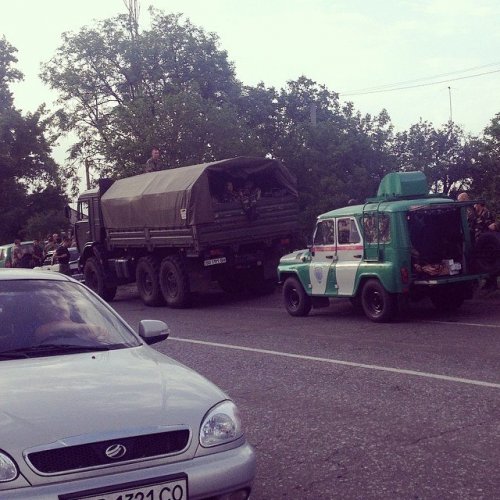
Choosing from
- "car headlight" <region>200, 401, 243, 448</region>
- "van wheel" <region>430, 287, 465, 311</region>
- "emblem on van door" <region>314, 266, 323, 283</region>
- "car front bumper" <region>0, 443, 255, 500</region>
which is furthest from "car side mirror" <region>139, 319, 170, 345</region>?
"van wheel" <region>430, 287, 465, 311</region>

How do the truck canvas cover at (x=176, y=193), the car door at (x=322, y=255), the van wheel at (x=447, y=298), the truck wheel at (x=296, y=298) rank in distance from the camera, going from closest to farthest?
1. the van wheel at (x=447, y=298)
2. the car door at (x=322, y=255)
3. the truck wheel at (x=296, y=298)
4. the truck canvas cover at (x=176, y=193)

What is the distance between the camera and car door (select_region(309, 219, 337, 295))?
13.9 meters

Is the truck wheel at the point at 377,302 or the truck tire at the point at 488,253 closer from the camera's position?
the truck wheel at the point at 377,302

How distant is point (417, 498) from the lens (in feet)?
15.3

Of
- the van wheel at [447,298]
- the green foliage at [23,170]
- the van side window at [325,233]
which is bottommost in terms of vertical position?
the van wheel at [447,298]

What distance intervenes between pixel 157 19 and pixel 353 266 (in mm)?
33102

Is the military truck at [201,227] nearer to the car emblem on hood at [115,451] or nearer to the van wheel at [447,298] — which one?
the van wheel at [447,298]

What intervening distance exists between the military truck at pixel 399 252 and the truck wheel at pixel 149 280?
215 inches

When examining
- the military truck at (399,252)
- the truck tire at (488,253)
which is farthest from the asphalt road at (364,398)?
the truck tire at (488,253)

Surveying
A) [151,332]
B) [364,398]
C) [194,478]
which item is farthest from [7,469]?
[364,398]

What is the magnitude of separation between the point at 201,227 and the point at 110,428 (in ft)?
44.0

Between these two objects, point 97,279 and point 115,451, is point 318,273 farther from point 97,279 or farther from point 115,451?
point 115,451

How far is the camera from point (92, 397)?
3.93 metres

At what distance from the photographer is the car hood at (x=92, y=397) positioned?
3.65 metres
